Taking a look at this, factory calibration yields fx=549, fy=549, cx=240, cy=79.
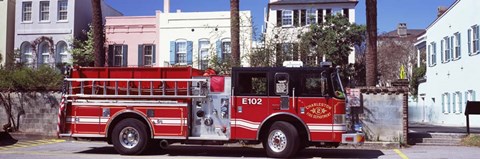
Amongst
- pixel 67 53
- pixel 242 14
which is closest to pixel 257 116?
pixel 242 14

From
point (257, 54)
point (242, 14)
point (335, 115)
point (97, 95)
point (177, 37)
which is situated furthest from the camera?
point (177, 37)

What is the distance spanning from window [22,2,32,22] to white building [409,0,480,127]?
26635 millimetres

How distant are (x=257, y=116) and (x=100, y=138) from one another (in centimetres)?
427

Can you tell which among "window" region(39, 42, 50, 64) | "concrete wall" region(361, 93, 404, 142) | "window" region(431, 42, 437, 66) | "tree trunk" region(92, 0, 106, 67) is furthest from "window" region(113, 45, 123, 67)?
A: "concrete wall" region(361, 93, 404, 142)

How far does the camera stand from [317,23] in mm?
36875

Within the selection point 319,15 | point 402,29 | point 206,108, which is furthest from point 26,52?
point 402,29

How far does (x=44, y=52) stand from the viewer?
3638 cm

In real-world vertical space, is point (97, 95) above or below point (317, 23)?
below

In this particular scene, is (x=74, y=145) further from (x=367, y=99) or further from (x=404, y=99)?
(x=404, y=99)

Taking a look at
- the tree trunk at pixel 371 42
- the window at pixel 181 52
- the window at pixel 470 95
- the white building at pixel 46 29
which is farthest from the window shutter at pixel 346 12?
the tree trunk at pixel 371 42

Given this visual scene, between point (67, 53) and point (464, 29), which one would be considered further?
point (67, 53)

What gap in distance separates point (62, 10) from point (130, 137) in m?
24.1

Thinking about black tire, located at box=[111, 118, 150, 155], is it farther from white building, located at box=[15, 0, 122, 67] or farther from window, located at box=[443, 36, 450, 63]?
window, located at box=[443, 36, 450, 63]

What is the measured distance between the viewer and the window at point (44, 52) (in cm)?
3616
